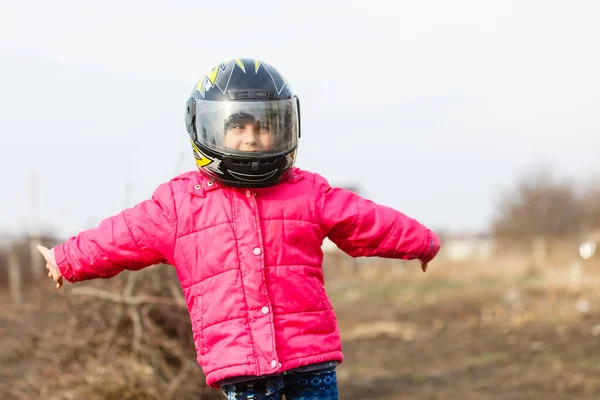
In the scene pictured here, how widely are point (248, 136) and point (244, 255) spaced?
478 mm

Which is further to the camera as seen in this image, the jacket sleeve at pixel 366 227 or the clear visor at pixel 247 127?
the jacket sleeve at pixel 366 227

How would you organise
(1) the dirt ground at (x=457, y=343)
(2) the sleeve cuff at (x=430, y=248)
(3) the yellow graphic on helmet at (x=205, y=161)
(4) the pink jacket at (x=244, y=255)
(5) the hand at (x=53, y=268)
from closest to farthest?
(4) the pink jacket at (x=244, y=255) < (3) the yellow graphic on helmet at (x=205, y=161) < (5) the hand at (x=53, y=268) < (2) the sleeve cuff at (x=430, y=248) < (1) the dirt ground at (x=457, y=343)

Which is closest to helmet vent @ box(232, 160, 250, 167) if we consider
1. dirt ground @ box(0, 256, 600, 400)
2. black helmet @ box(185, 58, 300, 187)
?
black helmet @ box(185, 58, 300, 187)

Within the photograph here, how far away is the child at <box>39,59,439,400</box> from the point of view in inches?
127

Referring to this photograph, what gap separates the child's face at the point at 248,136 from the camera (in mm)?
3316

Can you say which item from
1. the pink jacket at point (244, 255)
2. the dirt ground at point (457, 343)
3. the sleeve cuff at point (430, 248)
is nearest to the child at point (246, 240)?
the pink jacket at point (244, 255)

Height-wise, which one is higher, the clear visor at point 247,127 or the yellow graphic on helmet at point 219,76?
the yellow graphic on helmet at point 219,76

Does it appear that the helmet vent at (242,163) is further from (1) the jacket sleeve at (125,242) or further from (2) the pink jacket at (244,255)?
(1) the jacket sleeve at (125,242)

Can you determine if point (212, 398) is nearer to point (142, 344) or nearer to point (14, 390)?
point (142, 344)

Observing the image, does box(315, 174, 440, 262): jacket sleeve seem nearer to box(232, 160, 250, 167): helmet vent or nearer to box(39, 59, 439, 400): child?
box(39, 59, 439, 400): child

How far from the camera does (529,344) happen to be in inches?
410

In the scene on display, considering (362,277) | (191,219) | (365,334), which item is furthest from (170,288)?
(362,277)

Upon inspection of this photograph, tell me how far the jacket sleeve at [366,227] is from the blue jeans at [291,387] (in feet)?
1.81

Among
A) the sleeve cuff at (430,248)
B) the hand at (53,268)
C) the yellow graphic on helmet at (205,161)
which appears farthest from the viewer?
the sleeve cuff at (430,248)
